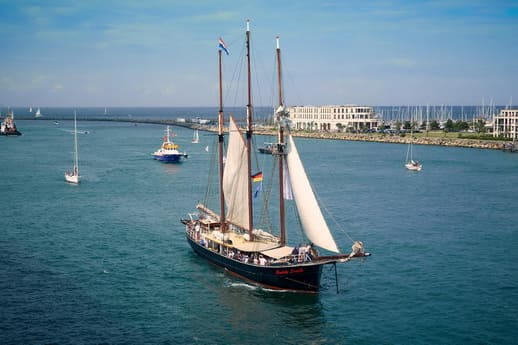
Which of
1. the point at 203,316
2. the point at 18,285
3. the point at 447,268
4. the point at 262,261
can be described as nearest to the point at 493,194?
the point at 447,268

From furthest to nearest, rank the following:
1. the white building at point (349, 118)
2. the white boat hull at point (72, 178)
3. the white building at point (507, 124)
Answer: the white building at point (349, 118) < the white building at point (507, 124) < the white boat hull at point (72, 178)

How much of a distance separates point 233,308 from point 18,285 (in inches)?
508

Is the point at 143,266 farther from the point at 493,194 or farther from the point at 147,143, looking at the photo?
the point at 147,143

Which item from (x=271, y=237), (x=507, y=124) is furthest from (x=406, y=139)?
(x=271, y=237)

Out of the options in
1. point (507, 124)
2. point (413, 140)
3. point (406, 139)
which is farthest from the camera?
point (406, 139)

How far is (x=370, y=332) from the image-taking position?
30797 mm

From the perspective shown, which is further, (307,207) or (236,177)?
(236,177)

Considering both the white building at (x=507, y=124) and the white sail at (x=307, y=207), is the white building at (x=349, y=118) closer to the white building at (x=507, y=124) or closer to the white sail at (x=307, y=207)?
the white building at (x=507, y=124)

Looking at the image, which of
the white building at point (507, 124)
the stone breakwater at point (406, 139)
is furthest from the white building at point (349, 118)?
the white building at point (507, 124)

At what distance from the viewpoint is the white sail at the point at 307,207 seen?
35.7m

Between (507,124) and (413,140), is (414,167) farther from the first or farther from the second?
(507,124)

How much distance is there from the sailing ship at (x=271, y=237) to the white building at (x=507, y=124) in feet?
355

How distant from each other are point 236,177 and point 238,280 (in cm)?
770

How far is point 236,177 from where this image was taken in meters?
43.2
